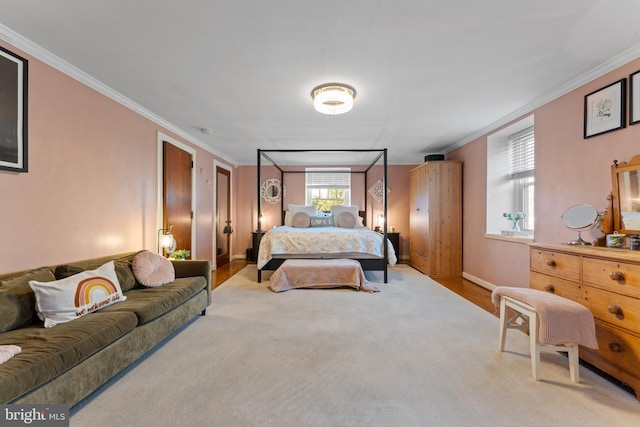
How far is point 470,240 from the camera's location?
450cm

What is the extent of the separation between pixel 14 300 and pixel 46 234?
24.9 inches

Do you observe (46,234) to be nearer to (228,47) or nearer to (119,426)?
(119,426)

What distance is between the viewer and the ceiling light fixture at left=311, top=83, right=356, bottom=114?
8.47ft

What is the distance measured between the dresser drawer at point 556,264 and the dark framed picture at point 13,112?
4051 mm

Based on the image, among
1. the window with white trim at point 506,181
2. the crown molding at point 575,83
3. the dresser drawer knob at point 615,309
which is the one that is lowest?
the dresser drawer knob at point 615,309

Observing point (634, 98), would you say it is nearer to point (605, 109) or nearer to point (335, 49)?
point (605, 109)

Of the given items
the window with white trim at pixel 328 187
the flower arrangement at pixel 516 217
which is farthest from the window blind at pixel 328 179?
the flower arrangement at pixel 516 217

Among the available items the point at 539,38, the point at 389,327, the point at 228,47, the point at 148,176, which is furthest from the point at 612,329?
the point at 148,176

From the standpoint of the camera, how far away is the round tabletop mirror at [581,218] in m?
2.17

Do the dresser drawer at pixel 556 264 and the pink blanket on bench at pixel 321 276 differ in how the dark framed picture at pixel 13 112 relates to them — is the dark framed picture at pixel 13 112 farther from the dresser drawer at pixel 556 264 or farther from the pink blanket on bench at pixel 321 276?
the dresser drawer at pixel 556 264

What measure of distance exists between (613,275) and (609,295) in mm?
144

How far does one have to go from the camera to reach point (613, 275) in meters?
1.71

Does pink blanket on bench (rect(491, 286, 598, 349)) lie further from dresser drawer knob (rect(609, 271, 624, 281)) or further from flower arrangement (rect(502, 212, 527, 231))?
flower arrangement (rect(502, 212, 527, 231))

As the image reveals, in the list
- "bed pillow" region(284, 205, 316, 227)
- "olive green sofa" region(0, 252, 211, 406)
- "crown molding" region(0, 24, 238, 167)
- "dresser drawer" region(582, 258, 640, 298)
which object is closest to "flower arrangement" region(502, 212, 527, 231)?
"dresser drawer" region(582, 258, 640, 298)
